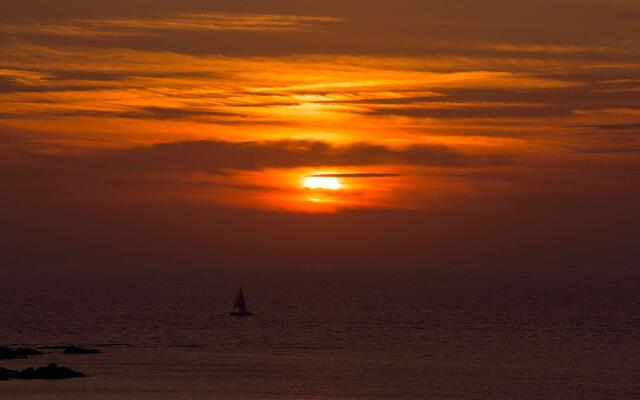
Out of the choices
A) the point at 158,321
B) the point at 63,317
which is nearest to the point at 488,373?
the point at 158,321

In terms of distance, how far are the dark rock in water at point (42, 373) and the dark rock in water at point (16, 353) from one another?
14658mm

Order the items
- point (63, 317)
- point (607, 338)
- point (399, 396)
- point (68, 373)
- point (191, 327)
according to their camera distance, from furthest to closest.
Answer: point (63, 317) → point (191, 327) → point (607, 338) → point (68, 373) → point (399, 396)

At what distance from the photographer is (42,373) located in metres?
99.9

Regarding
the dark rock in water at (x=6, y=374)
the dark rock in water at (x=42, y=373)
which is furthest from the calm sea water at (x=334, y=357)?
the dark rock in water at (x=6, y=374)

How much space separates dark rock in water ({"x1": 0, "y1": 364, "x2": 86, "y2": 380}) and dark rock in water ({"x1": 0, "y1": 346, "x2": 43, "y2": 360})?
14658mm

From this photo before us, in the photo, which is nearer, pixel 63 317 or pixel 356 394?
pixel 356 394

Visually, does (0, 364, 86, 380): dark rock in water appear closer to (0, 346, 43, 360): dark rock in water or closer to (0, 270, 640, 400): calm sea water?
(0, 270, 640, 400): calm sea water

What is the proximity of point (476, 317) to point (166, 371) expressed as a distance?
3734 inches

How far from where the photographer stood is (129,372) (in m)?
108

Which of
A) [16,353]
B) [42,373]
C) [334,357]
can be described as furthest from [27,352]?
[334,357]

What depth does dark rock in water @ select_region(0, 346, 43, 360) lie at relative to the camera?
11647cm

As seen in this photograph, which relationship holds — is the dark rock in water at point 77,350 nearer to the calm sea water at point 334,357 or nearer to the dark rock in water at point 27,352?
the calm sea water at point 334,357

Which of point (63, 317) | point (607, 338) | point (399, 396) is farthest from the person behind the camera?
point (63, 317)

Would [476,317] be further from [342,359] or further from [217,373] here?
[217,373]
